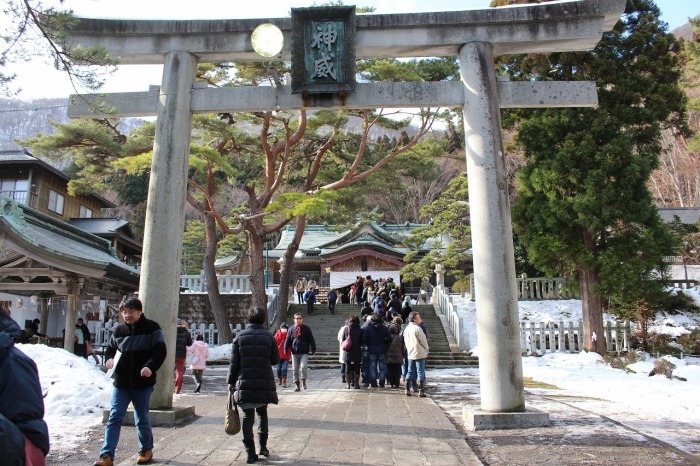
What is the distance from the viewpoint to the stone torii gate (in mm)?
6828

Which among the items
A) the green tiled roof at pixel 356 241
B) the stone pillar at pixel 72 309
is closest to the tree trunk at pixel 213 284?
the stone pillar at pixel 72 309

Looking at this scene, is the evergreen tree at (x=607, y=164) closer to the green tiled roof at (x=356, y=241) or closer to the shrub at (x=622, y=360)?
the shrub at (x=622, y=360)

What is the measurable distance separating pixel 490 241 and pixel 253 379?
11.8 ft

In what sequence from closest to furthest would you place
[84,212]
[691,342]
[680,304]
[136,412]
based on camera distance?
[136,412] → [691,342] → [680,304] → [84,212]

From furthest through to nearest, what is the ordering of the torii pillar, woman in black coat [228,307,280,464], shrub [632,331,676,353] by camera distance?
shrub [632,331,676,353], the torii pillar, woman in black coat [228,307,280,464]

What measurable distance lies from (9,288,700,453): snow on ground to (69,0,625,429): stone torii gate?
141 centimetres

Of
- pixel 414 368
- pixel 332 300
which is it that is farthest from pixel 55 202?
pixel 414 368

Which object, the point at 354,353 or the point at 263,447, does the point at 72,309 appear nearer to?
the point at 354,353

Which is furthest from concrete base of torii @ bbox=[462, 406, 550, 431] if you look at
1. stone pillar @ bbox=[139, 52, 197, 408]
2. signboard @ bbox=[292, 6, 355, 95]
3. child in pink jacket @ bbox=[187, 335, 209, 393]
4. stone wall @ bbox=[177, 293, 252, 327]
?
stone wall @ bbox=[177, 293, 252, 327]

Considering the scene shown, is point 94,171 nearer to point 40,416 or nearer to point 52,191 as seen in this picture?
point 52,191

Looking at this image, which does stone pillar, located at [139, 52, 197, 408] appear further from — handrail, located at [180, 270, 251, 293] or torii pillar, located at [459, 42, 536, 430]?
handrail, located at [180, 270, 251, 293]

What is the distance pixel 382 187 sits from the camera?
2053 centimetres

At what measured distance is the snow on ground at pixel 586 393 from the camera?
6293 millimetres

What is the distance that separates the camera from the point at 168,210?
7.11m
